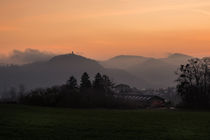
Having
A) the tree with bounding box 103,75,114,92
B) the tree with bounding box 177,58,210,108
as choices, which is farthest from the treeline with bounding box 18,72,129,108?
the tree with bounding box 103,75,114,92

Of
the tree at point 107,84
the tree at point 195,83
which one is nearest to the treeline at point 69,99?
the tree at point 195,83

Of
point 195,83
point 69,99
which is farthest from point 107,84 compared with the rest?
point 195,83

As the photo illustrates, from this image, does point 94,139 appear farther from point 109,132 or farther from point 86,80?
point 86,80

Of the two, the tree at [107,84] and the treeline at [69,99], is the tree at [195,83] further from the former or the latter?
the tree at [107,84]

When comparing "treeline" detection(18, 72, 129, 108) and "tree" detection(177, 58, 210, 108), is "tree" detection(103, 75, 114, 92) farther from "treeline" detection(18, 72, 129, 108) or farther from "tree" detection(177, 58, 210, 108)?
"tree" detection(177, 58, 210, 108)

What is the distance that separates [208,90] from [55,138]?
174ft

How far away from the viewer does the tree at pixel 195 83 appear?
63.8 meters

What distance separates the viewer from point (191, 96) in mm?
64375

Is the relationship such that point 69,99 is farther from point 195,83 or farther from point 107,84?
point 195,83

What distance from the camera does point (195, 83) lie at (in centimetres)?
6719

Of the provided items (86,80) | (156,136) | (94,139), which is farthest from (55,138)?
(86,80)

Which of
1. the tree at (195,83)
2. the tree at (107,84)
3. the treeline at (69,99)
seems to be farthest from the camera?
the tree at (107,84)

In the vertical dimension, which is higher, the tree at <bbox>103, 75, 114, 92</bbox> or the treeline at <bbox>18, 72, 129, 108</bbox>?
the tree at <bbox>103, 75, 114, 92</bbox>

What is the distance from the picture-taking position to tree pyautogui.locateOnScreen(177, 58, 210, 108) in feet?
209
